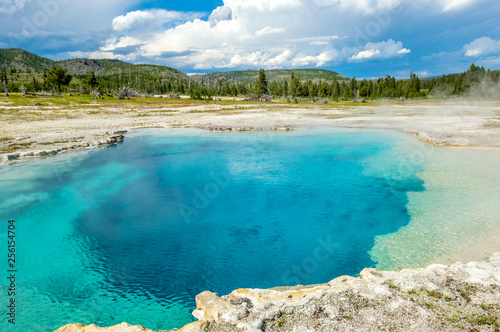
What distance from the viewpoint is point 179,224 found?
1335 cm

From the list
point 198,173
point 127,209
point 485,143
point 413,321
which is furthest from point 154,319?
point 485,143

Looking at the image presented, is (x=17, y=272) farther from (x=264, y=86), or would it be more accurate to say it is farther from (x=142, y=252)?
(x=264, y=86)

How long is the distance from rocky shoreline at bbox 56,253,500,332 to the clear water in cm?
196

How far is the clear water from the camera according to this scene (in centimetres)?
873

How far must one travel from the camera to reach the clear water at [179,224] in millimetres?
8727

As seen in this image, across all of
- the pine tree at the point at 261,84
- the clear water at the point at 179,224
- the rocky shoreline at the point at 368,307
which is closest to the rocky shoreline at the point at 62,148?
the clear water at the point at 179,224

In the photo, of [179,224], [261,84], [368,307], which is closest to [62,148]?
[179,224]

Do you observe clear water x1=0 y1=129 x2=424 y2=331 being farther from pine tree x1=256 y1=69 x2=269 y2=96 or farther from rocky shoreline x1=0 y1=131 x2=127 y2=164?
pine tree x1=256 y1=69 x2=269 y2=96

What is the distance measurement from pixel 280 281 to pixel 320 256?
217 centimetres

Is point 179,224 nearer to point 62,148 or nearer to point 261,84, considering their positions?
point 62,148

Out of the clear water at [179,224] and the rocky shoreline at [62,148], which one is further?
the rocky shoreline at [62,148]

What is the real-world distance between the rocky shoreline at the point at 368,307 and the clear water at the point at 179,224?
1958 mm

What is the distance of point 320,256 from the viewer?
35.0 feet

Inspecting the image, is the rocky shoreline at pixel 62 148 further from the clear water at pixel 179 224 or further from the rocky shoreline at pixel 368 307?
the rocky shoreline at pixel 368 307
